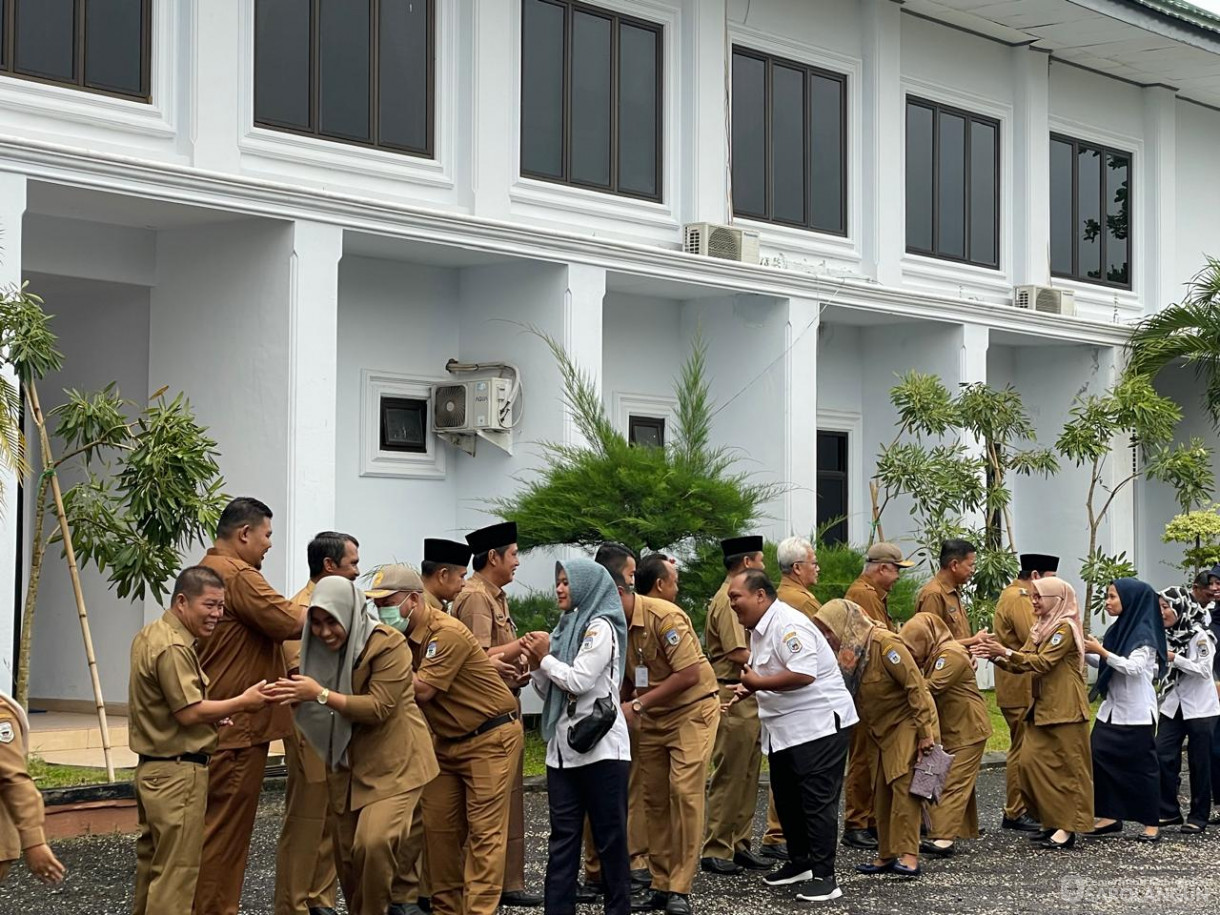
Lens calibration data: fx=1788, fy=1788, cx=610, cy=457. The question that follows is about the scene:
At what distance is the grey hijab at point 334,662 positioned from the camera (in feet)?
25.7

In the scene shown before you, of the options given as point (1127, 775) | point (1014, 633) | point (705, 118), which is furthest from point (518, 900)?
point (705, 118)

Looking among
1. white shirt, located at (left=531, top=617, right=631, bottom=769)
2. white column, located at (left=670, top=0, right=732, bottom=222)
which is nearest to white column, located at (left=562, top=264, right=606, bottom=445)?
white column, located at (left=670, top=0, right=732, bottom=222)

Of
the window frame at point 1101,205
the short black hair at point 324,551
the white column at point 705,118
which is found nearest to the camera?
the short black hair at point 324,551

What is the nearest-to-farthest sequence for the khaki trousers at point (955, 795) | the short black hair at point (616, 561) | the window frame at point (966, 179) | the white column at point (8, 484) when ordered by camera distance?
the short black hair at point (616, 561), the khaki trousers at point (955, 795), the white column at point (8, 484), the window frame at point (966, 179)

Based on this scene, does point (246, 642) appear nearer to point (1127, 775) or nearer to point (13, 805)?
point (13, 805)

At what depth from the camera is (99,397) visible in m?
11.8

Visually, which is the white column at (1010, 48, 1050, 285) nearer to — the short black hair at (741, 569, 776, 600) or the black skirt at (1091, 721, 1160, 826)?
the black skirt at (1091, 721, 1160, 826)

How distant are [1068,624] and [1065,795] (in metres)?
1.10

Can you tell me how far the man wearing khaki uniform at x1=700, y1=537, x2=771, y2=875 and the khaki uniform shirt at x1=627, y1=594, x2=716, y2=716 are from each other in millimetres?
828

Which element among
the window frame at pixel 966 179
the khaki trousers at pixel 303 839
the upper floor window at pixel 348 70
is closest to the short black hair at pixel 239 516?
the khaki trousers at pixel 303 839

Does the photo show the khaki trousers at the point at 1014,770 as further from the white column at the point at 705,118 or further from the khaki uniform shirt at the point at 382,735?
the white column at the point at 705,118

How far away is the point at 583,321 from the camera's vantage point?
54.4 feet

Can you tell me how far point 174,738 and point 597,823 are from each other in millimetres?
2100

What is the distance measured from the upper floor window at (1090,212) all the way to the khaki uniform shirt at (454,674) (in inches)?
604
